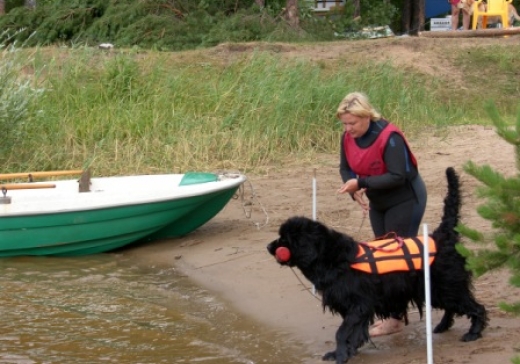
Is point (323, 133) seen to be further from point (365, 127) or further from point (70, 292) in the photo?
point (365, 127)

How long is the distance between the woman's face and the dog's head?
77 cm

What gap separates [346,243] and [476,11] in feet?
63.5

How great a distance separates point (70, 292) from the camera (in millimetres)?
9094

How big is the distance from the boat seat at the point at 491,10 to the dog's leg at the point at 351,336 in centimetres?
1914

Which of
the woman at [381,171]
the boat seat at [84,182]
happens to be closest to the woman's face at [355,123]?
the woman at [381,171]

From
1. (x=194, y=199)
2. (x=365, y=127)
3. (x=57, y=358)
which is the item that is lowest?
(x=57, y=358)

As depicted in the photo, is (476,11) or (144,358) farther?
(476,11)

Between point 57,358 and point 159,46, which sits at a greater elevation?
point 159,46

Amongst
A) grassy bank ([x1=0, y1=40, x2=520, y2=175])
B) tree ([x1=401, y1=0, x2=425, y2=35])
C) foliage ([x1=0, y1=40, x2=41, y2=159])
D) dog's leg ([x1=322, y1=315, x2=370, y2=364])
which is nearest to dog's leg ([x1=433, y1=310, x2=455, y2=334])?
dog's leg ([x1=322, y1=315, x2=370, y2=364])

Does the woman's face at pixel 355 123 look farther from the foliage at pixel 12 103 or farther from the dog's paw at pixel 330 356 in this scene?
the foliage at pixel 12 103

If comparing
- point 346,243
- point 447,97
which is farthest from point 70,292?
point 447,97

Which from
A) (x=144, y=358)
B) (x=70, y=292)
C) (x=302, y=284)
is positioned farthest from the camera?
(x=70, y=292)

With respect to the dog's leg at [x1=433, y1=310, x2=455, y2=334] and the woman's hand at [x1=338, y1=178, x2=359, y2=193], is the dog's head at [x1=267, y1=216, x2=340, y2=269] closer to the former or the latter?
the woman's hand at [x1=338, y1=178, x2=359, y2=193]

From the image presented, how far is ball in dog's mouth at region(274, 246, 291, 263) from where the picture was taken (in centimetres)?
618
